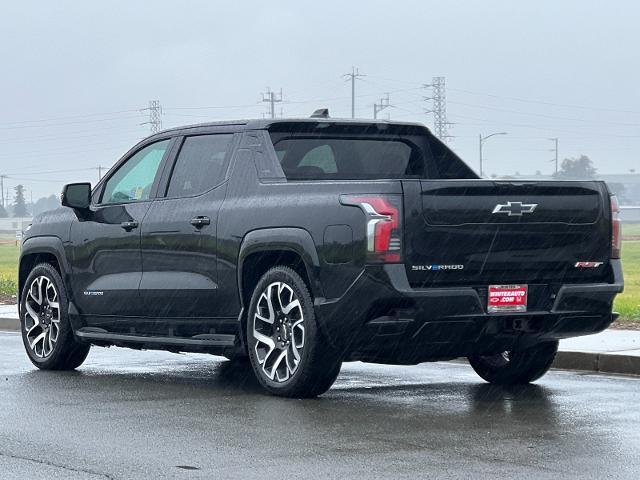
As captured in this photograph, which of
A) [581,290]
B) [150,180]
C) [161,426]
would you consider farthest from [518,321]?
[150,180]

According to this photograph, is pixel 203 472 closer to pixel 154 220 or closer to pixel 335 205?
pixel 335 205

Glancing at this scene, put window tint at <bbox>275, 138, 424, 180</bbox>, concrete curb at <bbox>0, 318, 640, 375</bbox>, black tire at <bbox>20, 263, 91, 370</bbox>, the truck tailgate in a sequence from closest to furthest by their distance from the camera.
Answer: the truck tailgate → window tint at <bbox>275, 138, 424, 180</bbox> → concrete curb at <bbox>0, 318, 640, 375</bbox> → black tire at <bbox>20, 263, 91, 370</bbox>

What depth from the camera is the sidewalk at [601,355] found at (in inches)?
464

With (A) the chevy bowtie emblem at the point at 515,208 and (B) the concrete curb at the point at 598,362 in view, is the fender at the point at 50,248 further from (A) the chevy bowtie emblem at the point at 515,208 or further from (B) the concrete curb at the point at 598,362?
(B) the concrete curb at the point at 598,362

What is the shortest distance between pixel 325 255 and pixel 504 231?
1.20 metres

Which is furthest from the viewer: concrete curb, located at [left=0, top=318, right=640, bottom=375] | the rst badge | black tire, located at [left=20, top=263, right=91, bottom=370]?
black tire, located at [left=20, top=263, right=91, bottom=370]

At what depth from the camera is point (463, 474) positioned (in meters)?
6.95

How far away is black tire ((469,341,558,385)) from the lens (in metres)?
10.9

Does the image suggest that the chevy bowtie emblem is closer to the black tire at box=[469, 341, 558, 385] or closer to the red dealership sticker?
the red dealership sticker

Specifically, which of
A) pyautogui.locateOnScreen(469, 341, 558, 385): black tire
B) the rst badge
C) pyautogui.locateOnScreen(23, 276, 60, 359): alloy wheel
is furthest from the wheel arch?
pyautogui.locateOnScreen(23, 276, 60, 359): alloy wheel

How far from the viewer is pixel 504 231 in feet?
31.5

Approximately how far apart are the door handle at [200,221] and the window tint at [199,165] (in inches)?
10.6

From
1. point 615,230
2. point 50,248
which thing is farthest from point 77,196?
point 615,230

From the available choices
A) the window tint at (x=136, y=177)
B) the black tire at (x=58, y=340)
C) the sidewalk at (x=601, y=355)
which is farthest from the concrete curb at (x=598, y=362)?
the black tire at (x=58, y=340)
